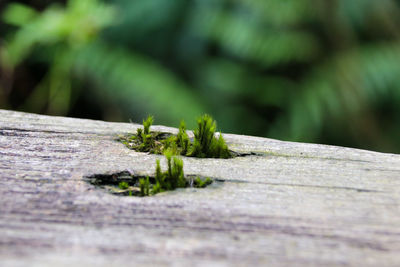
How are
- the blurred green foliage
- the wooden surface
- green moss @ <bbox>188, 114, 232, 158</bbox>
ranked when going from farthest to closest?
the blurred green foliage
green moss @ <bbox>188, 114, 232, 158</bbox>
the wooden surface

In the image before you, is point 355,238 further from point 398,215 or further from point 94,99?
point 94,99

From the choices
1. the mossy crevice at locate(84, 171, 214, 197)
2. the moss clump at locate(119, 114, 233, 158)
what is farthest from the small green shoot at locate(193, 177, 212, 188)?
the moss clump at locate(119, 114, 233, 158)

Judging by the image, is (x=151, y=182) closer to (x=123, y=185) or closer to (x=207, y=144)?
(x=123, y=185)

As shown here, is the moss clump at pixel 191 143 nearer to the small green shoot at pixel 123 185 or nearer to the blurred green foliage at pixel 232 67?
the small green shoot at pixel 123 185

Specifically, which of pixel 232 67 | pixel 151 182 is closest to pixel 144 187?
pixel 151 182

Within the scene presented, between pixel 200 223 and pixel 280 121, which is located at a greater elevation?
pixel 280 121

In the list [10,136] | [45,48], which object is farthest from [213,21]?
[10,136]

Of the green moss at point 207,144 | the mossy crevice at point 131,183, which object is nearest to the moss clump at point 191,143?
the green moss at point 207,144

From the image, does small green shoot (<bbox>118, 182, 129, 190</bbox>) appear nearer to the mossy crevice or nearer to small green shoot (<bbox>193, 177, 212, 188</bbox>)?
the mossy crevice
